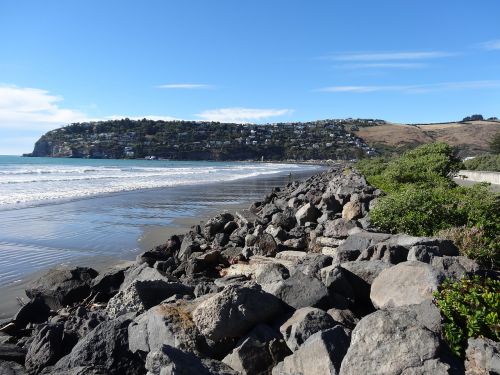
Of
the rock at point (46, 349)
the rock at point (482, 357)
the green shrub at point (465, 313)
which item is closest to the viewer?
the rock at point (482, 357)

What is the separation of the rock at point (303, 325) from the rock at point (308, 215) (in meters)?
7.51

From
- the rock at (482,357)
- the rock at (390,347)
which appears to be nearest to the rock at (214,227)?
the rock at (390,347)

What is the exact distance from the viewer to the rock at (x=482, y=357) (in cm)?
358

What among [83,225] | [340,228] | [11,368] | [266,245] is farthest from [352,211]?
[83,225]

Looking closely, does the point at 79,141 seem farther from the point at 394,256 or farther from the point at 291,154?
the point at 394,256

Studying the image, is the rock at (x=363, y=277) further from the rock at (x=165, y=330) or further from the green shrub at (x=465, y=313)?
the rock at (x=165, y=330)

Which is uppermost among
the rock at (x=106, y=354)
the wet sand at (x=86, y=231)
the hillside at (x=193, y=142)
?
the hillside at (x=193, y=142)

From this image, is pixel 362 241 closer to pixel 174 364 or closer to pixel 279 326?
pixel 279 326

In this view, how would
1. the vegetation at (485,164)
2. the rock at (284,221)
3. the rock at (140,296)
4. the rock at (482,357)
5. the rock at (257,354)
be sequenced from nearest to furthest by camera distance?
1. the rock at (482,357)
2. the rock at (257,354)
3. the rock at (140,296)
4. the rock at (284,221)
5. the vegetation at (485,164)

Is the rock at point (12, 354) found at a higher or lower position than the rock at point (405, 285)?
lower

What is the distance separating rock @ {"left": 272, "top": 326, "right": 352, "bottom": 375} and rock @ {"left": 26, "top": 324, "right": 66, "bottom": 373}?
86.0 inches

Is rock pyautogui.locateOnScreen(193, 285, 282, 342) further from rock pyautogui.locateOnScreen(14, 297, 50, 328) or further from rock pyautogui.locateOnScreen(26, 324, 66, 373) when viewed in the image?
rock pyautogui.locateOnScreen(14, 297, 50, 328)

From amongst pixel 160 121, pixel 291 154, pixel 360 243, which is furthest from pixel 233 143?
pixel 360 243

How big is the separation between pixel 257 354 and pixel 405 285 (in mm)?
1599
